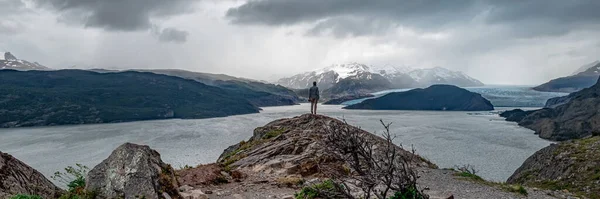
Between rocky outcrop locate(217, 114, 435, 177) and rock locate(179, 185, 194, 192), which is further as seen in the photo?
rocky outcrop locate(217, 114, 435, 177)

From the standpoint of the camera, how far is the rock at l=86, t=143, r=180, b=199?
30.4 feet

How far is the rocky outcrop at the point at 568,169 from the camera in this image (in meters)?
25.3

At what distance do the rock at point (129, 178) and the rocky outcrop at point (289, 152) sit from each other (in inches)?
181

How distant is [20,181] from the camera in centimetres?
984

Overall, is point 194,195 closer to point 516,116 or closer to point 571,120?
point 571,120

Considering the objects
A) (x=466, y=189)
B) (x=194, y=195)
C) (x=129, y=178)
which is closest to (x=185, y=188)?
(x=194, y=195)

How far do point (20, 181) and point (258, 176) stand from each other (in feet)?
23.3

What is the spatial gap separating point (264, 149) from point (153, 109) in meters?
172

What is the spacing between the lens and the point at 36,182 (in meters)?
10.4

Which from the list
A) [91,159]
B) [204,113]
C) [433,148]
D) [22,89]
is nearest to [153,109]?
[204,113]

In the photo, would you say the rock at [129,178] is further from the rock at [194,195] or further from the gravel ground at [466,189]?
the gravel ground at [466,189]

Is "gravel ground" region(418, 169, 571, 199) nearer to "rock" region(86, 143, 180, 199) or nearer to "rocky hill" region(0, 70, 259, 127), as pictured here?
"rock" region(86, 143, 180, 199)

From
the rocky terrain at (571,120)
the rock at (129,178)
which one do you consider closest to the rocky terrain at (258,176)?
the rock at (129,178)

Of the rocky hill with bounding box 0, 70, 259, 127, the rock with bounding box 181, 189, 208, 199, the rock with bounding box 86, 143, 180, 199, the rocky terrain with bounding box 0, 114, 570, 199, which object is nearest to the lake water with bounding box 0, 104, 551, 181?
the rocky terrain with bounding box 0, 114, 570, 199
